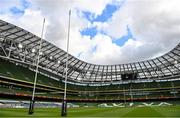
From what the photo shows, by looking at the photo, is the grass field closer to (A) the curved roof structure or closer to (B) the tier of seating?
(A) the curved roof structure

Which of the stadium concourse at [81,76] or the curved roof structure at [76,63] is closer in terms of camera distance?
the curved roof structure at [76,63]

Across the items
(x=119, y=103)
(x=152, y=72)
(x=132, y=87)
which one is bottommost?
(x=119, y=103)

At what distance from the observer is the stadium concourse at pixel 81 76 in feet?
169

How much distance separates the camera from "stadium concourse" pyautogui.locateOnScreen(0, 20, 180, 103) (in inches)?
2032

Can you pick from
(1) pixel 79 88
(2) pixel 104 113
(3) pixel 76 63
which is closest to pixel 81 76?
(1) pixel 79 88

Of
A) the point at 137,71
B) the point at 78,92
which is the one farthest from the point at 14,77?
the point at 137,71

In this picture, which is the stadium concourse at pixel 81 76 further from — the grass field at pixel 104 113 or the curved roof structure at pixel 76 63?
the grass field at pixel 104 113

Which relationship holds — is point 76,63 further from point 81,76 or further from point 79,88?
point 79,88

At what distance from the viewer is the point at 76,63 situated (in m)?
71.1

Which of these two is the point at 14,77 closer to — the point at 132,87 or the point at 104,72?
the point at 104,72

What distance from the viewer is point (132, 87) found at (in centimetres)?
7881

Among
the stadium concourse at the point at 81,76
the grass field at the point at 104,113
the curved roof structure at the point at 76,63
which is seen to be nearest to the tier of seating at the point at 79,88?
the stadium concourse at the point at 81,76

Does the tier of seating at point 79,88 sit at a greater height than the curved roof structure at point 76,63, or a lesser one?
lesser

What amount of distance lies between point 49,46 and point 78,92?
32.1 metres
